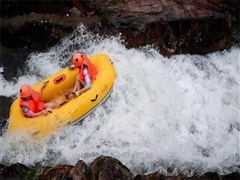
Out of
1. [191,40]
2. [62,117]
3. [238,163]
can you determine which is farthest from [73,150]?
[191,40]

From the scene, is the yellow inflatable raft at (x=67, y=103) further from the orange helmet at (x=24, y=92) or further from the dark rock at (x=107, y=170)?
the dark rock at (x=107, y=170)

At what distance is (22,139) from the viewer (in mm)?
7434

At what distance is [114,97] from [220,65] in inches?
126

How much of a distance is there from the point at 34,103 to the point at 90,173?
2.27 meters

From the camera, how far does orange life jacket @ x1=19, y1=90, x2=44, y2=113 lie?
7.45 m

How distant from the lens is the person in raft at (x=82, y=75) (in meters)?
7.89

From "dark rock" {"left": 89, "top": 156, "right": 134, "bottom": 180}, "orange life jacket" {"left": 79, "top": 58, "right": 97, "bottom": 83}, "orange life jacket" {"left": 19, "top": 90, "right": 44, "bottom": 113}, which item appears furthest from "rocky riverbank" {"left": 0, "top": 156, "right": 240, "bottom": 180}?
"orange life jacket" {"left": 79, "top": 58, "right": 97, "bottom": 83}

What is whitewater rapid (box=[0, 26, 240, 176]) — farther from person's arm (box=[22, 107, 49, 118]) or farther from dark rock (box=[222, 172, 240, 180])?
dark rock (box=[222, 172, 240, 180])

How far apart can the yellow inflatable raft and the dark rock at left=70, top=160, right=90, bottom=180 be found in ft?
4.82

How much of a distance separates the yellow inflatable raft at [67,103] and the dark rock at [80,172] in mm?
1469

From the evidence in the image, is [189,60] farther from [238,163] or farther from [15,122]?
[15,122]

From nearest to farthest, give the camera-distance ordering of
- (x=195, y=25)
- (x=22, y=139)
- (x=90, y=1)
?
(x=22, y=139), (x=195, y=25), (x=90, y=1)

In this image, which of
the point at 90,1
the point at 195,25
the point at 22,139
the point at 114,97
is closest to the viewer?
the point at 22,139

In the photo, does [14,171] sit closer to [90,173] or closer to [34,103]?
[90,173]
